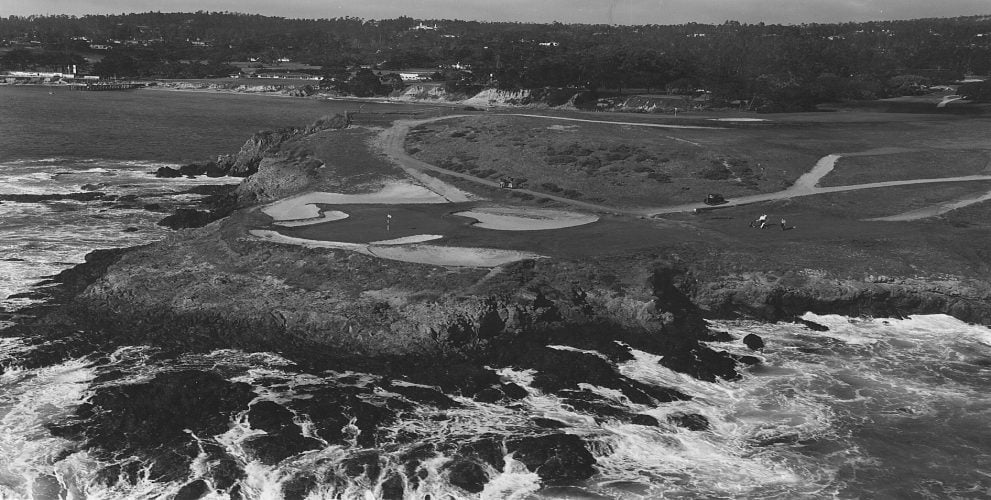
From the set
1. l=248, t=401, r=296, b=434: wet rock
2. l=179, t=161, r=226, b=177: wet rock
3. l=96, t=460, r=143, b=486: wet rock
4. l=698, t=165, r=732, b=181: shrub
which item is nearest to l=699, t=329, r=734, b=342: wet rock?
l=248, t=401, r=296, b=434: wet rock

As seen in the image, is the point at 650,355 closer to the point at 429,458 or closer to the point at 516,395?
the point at 516,395

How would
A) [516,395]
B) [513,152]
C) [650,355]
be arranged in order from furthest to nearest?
[513,152] → [650,355] → [516,395]

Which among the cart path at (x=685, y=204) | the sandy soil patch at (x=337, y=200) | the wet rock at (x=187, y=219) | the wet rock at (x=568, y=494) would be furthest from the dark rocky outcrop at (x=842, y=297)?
the wet rock at (x=187, y=219)

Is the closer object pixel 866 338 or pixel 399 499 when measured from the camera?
pixel 399 499

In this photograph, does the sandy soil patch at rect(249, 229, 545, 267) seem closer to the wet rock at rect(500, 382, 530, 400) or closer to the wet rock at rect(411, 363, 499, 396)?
the wet rock at rect(411, 363, 499, 396)

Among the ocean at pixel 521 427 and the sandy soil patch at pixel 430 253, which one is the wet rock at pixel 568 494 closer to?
the ocean at pixel 521 427

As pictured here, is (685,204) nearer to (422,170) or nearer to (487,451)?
(422,170)

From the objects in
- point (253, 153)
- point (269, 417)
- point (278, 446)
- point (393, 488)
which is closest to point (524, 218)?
point (269, 417)

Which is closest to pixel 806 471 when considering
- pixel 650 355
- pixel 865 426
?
pixel 865 426
